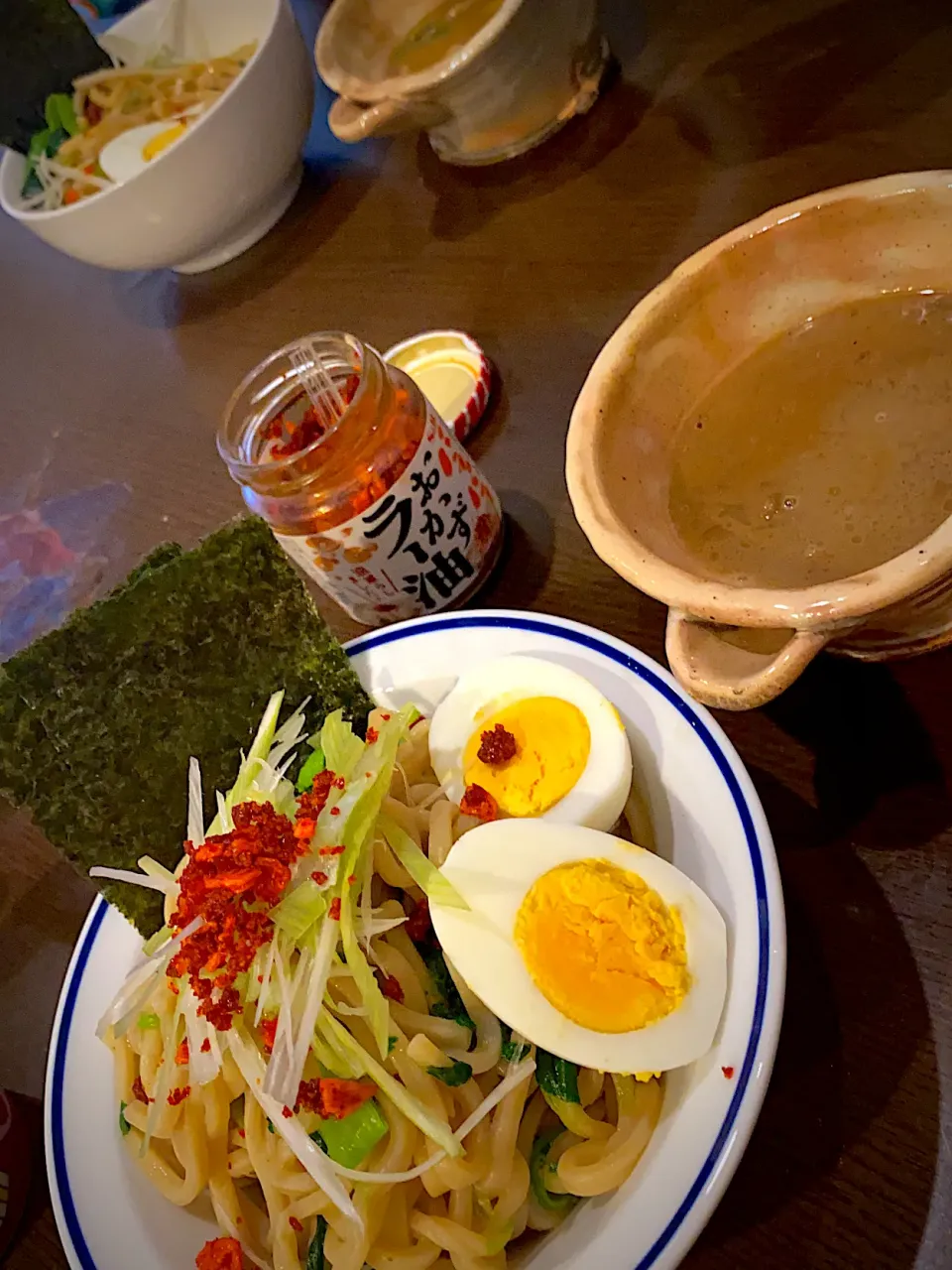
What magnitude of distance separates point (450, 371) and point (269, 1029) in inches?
41.8

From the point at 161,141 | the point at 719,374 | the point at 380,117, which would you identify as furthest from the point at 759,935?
the point at 161,141

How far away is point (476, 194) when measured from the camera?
6.40 ft

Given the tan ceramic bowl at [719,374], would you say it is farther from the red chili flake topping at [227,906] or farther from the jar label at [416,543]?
the red chili flake topping at [227,906]

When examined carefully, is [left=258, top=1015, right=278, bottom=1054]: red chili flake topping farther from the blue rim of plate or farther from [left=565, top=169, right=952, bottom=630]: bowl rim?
[left=565, top=169, right=952, bottom=630]: bowl rim

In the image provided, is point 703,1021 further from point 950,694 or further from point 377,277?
point 377,277

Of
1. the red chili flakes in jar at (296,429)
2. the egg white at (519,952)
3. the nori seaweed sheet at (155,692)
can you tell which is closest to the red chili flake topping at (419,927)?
the egg white at (519,952)

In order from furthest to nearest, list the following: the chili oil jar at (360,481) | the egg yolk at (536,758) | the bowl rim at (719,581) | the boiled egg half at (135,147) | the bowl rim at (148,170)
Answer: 1. the boiled egg half at (135,147)
2. the bowl rim at (148,170)
3. the chili oil jar at (360,481)
4. the egg yolk at (536,758)
5. the bowl rim at (719,581)

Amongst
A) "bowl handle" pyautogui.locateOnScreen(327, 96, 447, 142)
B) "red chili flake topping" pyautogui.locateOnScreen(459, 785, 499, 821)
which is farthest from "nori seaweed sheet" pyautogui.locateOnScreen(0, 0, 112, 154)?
"red chili flake topping" pyautogui.locateOnScreen(459, 785, 499, 821)

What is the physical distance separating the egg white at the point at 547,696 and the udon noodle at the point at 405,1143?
0.25 feet

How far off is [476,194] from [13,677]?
135 centimetres

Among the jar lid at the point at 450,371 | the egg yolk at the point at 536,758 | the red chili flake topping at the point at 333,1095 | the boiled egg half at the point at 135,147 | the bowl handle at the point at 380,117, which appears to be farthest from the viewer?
the boiled egg half at the point at 135,147

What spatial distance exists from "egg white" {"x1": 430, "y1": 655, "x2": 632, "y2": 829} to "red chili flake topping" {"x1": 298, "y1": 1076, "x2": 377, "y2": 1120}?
331 millimetres

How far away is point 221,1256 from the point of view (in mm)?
979

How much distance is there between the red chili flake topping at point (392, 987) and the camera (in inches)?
42.8
